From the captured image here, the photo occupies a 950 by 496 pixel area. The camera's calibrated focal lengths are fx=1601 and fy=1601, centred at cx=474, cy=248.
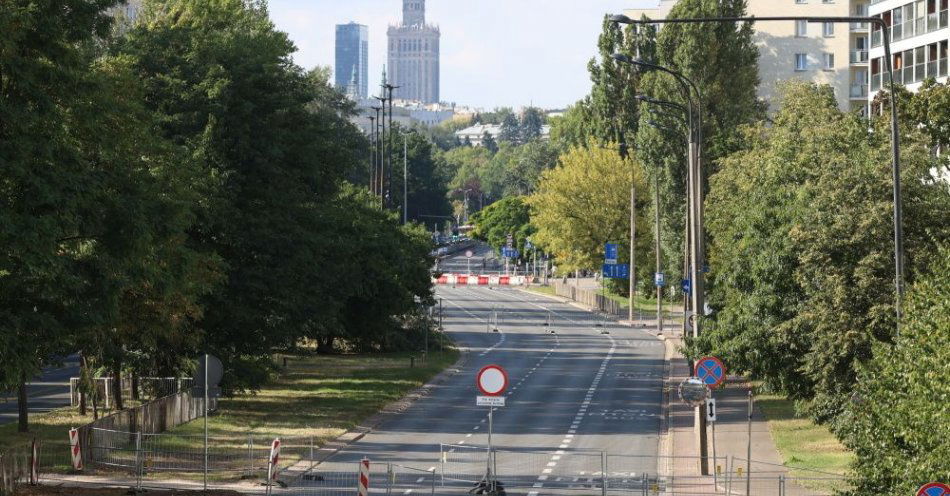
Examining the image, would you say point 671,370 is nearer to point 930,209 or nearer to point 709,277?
point 709,277

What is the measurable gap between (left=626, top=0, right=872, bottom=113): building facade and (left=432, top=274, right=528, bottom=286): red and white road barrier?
3392 cm

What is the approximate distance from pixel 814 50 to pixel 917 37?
196 ft

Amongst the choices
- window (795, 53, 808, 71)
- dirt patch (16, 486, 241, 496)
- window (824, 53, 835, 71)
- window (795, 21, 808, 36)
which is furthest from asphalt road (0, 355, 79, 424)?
window (824, 53, 835, 71)

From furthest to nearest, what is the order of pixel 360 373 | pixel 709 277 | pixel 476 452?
pixel 709 277
pixel 360 373
pixel 476 452

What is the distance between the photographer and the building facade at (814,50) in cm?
12069

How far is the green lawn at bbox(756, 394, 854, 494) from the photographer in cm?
3525

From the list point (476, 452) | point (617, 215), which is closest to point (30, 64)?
point (476, 452)

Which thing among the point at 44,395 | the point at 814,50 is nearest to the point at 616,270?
the point at 814,50

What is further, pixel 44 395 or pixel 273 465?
pixel 44 395

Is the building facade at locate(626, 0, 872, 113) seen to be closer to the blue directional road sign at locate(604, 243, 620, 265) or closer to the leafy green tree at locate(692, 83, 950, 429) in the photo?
the blue directional road sign at locate(604, 243, 620, 265)

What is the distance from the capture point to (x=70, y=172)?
2775cm

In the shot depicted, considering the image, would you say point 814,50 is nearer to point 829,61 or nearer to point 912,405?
point 829,61

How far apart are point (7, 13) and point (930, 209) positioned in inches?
805

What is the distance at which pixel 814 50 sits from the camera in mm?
122250
